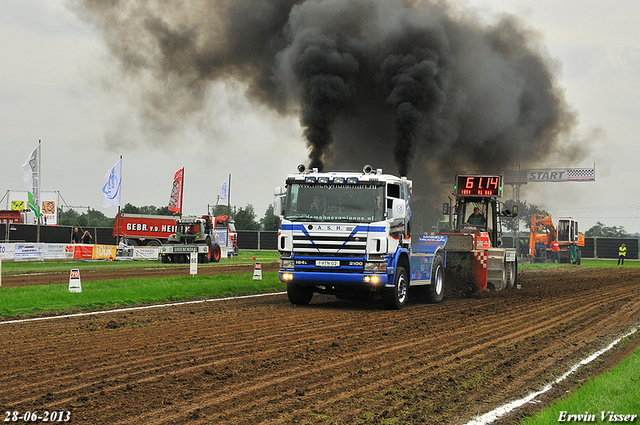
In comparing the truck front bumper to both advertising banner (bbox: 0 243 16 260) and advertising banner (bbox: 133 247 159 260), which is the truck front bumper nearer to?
advertising banner (bbox: 0 243 16 260)

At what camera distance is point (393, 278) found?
13.4m

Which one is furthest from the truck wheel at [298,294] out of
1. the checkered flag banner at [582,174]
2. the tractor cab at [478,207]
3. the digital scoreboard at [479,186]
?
the checkered flag banner at [582,174]

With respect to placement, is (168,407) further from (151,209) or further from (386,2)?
(151,209)

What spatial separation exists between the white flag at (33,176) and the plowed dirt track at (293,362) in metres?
19.7

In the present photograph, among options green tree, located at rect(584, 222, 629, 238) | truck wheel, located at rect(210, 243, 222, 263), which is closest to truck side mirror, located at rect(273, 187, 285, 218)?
truck wheel, located at rect(210, 243, 222, 263)

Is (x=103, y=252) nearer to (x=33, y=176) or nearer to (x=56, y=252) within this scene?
(x=56, y=252)

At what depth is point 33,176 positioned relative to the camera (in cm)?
3036

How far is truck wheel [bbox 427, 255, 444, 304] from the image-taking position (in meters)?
15.9

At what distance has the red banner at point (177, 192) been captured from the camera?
127ft

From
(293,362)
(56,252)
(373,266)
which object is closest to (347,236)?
(373,266)

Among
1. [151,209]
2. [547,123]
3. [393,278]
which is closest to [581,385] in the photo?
[393,278]

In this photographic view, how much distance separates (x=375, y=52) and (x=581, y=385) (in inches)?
823

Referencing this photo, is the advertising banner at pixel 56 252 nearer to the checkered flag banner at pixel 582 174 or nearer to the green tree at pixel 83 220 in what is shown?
the checkered flag banner at pixel 582 174

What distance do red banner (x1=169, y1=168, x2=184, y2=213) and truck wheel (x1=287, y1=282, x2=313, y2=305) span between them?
2512 centimetres
